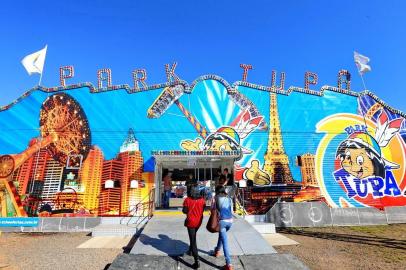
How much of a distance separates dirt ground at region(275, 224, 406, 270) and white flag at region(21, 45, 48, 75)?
651 inches

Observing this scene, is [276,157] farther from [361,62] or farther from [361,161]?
[361,62]

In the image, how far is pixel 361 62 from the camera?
19.7 meters

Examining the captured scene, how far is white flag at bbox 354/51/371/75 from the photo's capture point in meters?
19.5

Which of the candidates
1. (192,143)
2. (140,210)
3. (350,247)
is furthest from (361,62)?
(140,210)

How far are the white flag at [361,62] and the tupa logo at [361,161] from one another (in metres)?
2.85

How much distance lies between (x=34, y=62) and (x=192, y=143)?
1068 cm

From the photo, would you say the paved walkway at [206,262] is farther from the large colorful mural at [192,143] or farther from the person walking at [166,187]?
the large colorful mural at [192,143]

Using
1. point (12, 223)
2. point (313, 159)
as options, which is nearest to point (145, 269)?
point (12, 223)

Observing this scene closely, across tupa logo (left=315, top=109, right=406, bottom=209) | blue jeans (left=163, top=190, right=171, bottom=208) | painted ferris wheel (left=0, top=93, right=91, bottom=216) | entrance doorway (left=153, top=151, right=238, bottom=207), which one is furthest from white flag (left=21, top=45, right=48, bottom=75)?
tupa logo (left=315, top=109, right=406, bottom=209)

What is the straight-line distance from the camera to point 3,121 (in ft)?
56.6

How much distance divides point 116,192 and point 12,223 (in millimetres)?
5395

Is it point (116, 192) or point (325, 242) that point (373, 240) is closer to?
point (325, 242)

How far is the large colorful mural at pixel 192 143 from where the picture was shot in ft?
54.3

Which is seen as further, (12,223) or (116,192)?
(116,192)
